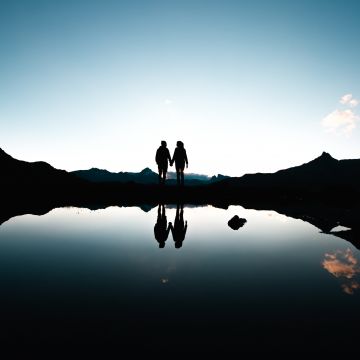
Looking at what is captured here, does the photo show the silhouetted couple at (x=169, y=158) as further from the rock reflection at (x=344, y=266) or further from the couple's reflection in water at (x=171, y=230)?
the rock reflection at (x=344, y=266)

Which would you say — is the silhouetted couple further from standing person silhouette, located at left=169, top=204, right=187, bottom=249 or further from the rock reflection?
the rock reflection

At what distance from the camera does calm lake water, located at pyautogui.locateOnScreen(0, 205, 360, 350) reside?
248 cm

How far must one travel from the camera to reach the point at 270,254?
5.44m

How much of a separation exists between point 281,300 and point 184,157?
18.4m

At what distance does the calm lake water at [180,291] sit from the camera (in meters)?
2.48

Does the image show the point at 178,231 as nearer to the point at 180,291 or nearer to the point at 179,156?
the point at 180,291

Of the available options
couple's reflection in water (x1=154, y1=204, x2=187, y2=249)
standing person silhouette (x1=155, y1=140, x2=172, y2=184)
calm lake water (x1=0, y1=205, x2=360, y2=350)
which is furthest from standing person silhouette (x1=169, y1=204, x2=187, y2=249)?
standing person silhouette (x1=155, y1=140, x2=172, y2=184)

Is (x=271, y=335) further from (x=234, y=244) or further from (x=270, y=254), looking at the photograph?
(x=234, y=244)

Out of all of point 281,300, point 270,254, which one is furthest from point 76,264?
point 270,254

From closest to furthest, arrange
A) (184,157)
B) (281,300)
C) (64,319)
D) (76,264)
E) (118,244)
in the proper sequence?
(64,319) < (281,300) < (76,264) < (118,244) < (184,157)

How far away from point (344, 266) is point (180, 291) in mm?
3110

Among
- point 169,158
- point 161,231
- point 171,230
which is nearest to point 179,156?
point 169,158

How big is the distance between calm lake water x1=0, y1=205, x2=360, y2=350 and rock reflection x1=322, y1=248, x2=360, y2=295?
0.06 ft

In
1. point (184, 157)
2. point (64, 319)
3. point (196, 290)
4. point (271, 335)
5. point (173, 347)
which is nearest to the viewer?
point (173, 347)
